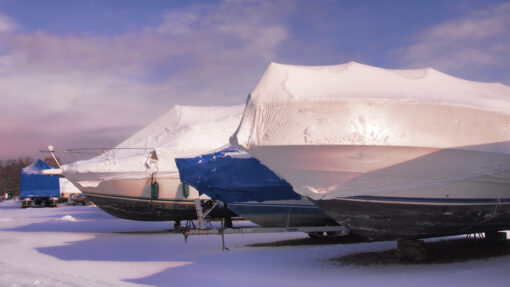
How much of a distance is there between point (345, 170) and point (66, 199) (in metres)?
49.3

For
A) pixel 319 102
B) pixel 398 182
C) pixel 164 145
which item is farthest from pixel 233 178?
pixel 164 145

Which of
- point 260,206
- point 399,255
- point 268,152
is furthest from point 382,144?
point 260,206

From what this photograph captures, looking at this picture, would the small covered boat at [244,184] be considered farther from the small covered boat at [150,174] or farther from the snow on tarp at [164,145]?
the snow on tarp at [164,145]

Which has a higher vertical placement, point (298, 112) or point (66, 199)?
point (298, 112)

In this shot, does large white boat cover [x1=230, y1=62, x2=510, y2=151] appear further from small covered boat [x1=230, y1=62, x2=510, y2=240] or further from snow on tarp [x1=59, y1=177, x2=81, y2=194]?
snow on tarp [x1=59, y1=177, x2=81, y2=194]

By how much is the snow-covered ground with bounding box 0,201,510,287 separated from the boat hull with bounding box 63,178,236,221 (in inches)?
73.5


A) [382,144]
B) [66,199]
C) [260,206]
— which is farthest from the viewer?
[66,199]

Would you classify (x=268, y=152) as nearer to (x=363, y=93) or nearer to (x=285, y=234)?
(x=363, y=93)

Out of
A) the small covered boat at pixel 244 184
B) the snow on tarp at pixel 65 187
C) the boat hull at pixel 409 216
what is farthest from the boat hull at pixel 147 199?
the snow on tarp at pixel 65 187

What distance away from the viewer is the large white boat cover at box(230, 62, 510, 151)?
21.1 ft

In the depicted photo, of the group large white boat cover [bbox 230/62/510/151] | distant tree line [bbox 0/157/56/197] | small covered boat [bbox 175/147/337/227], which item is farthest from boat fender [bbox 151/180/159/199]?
distant tree line [bbox 0/157/56/197]

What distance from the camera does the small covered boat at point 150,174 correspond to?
13.3m

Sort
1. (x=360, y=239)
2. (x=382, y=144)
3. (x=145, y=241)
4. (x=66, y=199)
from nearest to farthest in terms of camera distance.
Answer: (x=382, y=144) < (x=360, y=239) < (x=145, y=241) < (x=66, y=199)

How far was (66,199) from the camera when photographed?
50.8 metres
